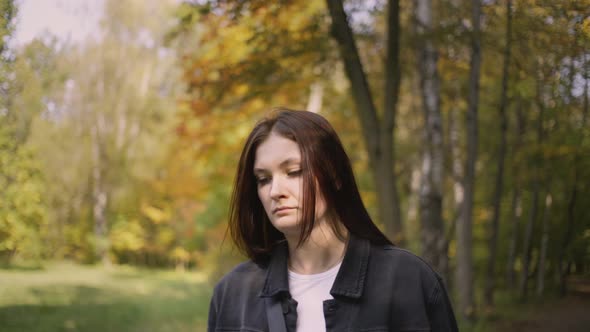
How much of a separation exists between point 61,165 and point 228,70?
8.89 ft

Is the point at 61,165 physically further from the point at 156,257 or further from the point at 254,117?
the point at 156,257

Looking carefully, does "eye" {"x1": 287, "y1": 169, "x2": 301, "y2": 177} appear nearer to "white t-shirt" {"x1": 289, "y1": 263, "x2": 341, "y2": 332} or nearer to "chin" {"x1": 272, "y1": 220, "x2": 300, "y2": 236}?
"chin" {"x1": 272, "y1": 220, "x2": 300, "y2": 236}

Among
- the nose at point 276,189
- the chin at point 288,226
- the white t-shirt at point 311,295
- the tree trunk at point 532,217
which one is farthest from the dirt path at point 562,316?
the nose at point 276,189

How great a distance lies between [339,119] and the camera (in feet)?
41.2

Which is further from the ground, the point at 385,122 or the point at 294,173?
the point at 385,122

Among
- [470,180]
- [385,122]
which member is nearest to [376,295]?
[385,122]

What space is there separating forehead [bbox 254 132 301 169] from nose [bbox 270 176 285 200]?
5 cm

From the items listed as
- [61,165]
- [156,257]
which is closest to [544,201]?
[61,165]

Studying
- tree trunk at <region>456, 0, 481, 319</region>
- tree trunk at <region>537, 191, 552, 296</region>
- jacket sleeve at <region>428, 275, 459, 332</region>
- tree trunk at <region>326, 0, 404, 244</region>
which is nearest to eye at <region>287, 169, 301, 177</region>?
jacket sleeve at <region>428, 275, 459, 332</region>

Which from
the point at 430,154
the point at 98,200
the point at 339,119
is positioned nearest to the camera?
the point at 98,200

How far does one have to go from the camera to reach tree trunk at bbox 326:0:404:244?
19.7ft

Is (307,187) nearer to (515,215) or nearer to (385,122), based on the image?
(385,122)

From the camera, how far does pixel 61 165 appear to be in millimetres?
4160

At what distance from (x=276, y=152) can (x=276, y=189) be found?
14 centimetres
